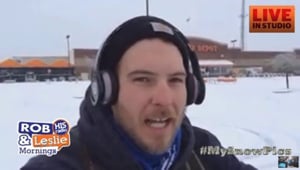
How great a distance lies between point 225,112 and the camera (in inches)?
99.8

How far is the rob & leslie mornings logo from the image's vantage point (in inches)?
71.4

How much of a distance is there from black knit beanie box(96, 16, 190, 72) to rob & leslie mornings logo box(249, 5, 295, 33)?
1370mm

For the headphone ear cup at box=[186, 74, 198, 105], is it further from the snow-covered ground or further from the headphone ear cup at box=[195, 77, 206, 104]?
the snow-covered ground

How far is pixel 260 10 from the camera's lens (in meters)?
1.85

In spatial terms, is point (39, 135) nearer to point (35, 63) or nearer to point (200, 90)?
point (35, 63)

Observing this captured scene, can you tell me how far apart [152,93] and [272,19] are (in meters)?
1.46

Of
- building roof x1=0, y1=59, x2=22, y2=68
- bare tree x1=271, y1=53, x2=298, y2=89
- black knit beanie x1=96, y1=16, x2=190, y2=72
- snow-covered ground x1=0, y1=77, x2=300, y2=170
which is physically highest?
black knit beanie x1=96, y1=16, x2=190, y2=72

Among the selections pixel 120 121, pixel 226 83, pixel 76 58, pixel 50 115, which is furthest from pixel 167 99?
pixel 226 83

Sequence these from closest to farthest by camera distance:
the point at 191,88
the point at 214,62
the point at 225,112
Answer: the point at 191,88 → the point at 214,62 → the point at 225,112

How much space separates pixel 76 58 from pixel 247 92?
58.1 inches

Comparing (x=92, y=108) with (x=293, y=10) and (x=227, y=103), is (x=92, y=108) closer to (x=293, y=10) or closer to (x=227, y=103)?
(x=293, y=10)

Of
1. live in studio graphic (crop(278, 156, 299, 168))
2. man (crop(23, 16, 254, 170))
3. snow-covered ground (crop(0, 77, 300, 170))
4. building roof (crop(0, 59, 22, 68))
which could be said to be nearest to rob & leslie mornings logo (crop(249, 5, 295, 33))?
snow-covered ground (crop(0, 77, 300, 170))

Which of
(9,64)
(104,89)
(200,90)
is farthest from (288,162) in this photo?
(104,89)

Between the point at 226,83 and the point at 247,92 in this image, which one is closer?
the point at 226,83
